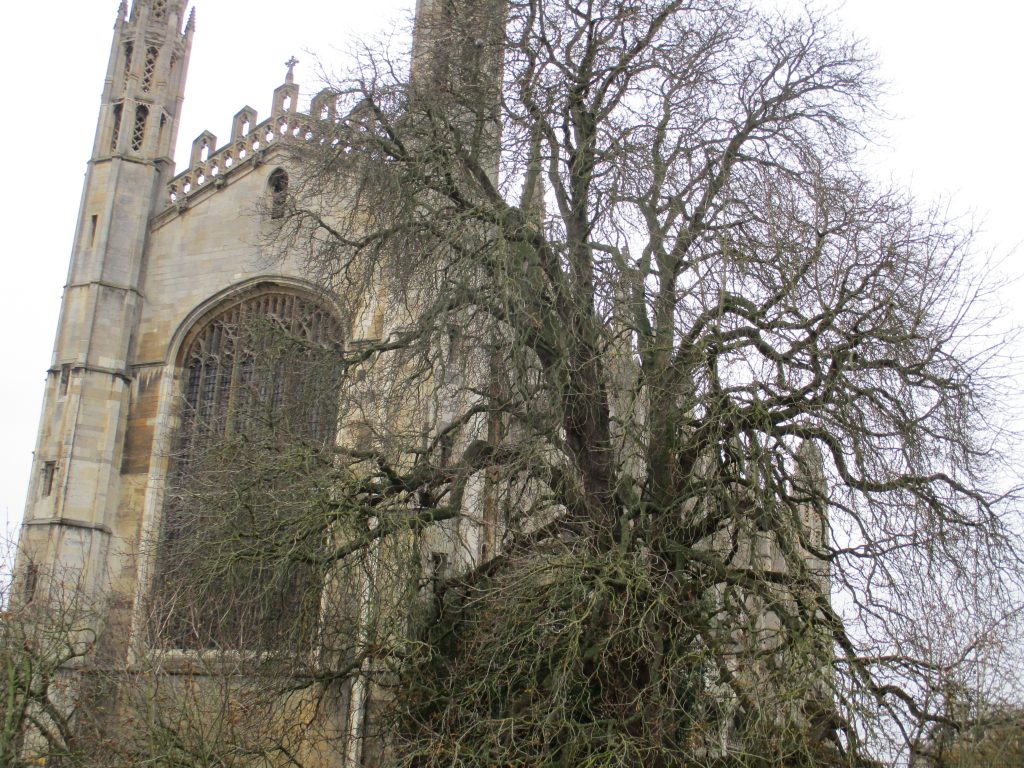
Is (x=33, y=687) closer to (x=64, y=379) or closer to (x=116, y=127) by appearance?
(x=64, y=379)

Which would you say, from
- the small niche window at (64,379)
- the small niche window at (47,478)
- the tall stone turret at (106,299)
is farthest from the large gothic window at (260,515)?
the small niche window at (64,379)

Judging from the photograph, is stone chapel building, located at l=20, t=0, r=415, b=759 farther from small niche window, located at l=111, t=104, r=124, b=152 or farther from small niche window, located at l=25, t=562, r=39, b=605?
small niche window, located at l=25, t=562, r=39, b=605

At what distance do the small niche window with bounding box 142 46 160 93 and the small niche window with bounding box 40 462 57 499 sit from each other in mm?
6990

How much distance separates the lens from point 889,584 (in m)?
8.51

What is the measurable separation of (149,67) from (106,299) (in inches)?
185

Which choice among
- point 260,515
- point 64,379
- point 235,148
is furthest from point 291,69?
point 260,515

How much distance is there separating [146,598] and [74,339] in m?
7.46

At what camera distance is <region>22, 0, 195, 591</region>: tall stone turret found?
17031 mm

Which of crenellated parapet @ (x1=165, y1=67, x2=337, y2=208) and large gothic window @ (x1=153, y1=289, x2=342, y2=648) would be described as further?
crenellated parapet @ (x1=165, y1=67, x2=337, y2=208)

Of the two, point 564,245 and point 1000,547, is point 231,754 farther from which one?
point 1000,547

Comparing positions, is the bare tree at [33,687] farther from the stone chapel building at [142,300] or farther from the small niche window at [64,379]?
the small niche window at [64,379]

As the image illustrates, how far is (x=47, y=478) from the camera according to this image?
1730 centimetres

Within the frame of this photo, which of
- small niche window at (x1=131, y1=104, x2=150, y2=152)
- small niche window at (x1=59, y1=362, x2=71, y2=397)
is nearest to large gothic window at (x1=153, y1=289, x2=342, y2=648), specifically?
small niche window at (x1=59, y1=362, x2=71, y2=397)

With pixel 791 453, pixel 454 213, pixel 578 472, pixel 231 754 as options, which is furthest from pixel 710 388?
pixel 231 754
